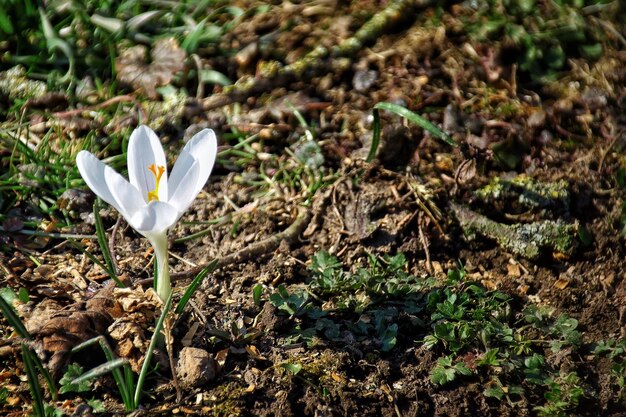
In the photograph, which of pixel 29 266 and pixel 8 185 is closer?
pixel 29 266

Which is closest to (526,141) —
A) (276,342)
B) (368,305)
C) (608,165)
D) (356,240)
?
(608,165)

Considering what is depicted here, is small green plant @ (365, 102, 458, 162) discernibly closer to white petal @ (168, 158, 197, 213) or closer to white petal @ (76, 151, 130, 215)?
white petal @ (168, 158, 197, 213)

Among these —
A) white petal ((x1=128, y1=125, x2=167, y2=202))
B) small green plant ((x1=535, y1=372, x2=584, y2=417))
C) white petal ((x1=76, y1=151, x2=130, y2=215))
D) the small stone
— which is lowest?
small green plant ((x1=535, y1=372, x2=584, y2=417))

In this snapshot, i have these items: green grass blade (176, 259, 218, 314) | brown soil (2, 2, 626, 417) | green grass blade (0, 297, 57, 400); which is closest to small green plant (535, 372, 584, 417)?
brown soil (2, 2, 626, 417)

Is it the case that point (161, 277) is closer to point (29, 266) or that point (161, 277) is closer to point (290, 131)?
point (29, 266)

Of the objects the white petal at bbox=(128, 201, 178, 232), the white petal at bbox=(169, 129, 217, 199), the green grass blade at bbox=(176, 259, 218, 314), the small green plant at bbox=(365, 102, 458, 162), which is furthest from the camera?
the small green plant at bbox=(365, 102, 458, 162)

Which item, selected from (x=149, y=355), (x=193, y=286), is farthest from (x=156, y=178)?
(x=149, y=355)

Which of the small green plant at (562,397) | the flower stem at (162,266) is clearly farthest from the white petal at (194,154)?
the small green plant at (562,397)

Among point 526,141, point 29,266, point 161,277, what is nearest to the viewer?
point 161,277
